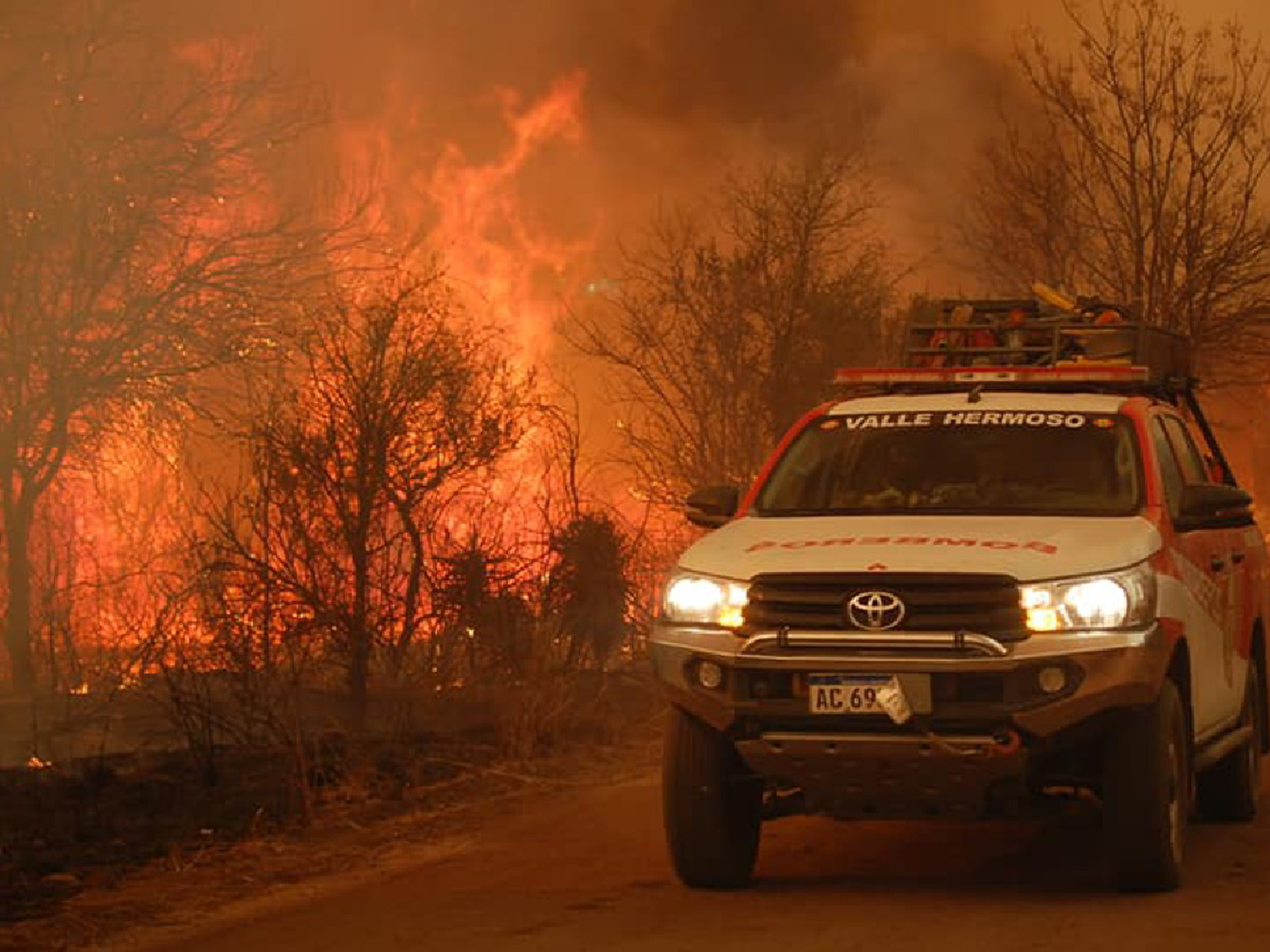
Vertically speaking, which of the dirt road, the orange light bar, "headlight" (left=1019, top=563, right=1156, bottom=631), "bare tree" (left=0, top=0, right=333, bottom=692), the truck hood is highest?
"bare tree" (left=0, top=0, right=333, bottom=692)

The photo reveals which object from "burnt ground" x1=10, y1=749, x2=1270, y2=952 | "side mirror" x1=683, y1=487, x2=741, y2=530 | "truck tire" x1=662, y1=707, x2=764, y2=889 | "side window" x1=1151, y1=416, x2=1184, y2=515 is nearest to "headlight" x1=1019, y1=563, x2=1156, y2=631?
"burnt ground" x1=10, y1=749, x2=1270, y2=952

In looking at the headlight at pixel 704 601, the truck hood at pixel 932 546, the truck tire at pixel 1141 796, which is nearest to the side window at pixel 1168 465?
the truck hood at pixel 932 546

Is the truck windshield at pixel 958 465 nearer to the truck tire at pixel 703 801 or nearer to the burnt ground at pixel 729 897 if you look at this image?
the truck tire at pixel 703 801

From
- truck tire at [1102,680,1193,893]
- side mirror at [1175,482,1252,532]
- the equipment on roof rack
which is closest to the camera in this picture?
truck tire at [1102,680,1193,893]

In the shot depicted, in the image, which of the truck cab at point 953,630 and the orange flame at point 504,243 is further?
the orange flame at point 504,243

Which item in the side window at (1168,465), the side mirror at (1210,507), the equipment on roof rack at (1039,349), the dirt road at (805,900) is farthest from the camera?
the equipment on roof rack at (1039,349)

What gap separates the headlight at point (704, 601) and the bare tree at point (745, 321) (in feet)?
56.9

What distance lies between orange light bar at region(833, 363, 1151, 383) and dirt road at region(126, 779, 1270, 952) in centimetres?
208

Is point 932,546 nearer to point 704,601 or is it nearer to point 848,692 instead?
point 848,692

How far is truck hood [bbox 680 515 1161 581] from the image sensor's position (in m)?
8.23

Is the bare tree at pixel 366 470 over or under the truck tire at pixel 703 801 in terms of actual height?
over

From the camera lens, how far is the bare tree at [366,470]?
1636 cm

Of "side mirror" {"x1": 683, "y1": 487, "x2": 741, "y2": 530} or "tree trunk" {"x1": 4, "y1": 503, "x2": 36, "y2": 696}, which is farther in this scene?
"tree trunk" {"x1": 4, "y1": 503, "x2": 36, "y2": 696}

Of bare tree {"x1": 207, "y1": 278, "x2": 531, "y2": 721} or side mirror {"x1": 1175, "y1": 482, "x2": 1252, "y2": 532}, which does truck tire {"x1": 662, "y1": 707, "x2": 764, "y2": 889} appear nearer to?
side mirror {"x1": 1175, "y1": 482, "x2": 1252, "y2": 532}
